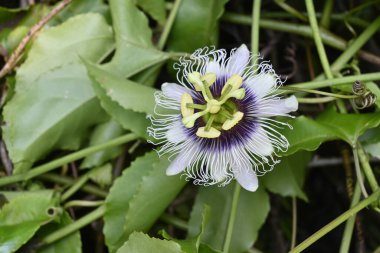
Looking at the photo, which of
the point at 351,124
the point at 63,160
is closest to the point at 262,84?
the point at 351,124

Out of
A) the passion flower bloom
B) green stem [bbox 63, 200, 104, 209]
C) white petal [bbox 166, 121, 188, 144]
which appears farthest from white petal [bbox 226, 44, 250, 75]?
green stem [bbox 63, 200, 104, 209]

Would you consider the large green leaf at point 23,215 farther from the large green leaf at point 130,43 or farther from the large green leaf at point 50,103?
the large green leaf at point 130,43

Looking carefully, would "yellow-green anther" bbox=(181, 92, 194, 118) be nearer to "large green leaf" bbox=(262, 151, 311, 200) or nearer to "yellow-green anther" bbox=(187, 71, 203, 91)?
"yellow-green anther" bbox=(187, 71, 203, 91)

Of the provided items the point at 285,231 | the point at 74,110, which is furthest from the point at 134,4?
the point at 285,231

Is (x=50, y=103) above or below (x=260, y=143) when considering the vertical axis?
below

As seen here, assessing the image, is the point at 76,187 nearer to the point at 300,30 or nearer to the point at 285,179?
the point at 285,179

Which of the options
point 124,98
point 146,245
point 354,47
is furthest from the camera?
point 354,47
